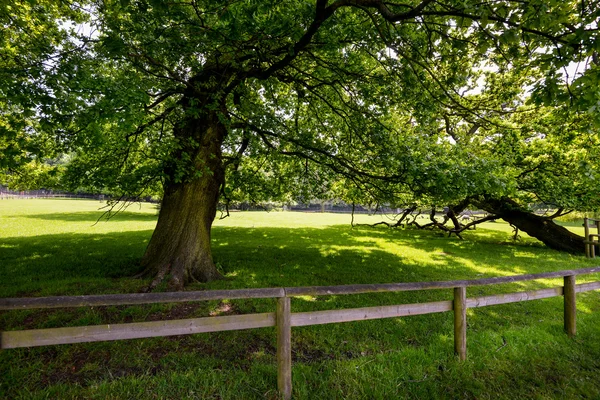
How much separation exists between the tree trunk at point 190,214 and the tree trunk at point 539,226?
15.4 metres

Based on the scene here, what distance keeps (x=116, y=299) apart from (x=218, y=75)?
667 centimetres

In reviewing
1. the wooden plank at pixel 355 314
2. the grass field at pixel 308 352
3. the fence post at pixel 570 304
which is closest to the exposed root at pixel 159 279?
the grass field at pixel 308 352

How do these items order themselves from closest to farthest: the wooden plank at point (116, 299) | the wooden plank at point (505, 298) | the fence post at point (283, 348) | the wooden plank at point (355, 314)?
the wooden plank at point (116, 299) < the fence post at point (283, 348) < the wooden plank at point (355, 314) < the wooden plank at point (505, 298)

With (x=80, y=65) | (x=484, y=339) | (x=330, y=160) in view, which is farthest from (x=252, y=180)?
(x=484, y=339)

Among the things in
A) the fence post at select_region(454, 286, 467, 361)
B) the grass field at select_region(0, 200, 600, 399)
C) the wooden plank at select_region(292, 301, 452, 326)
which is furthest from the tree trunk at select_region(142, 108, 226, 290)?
the fence post at select_region(454, 286, 467, 361)

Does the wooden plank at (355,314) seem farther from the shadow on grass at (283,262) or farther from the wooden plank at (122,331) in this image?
the shadow on grass at (283,262)

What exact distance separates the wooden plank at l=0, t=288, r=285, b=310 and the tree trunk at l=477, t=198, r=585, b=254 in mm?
17031

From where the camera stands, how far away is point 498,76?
1195cm

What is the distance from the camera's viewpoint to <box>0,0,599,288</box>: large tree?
437 centimetres

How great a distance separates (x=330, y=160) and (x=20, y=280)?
366 inches

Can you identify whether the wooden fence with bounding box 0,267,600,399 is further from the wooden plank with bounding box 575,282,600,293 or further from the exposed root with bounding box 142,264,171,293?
the exposed root with bounding box 142,264,171,293

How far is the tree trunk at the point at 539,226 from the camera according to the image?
15266mm

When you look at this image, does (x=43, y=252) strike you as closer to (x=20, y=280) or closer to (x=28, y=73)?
(x=20, y=280)

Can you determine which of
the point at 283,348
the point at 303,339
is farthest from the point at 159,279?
the point at 283,348
